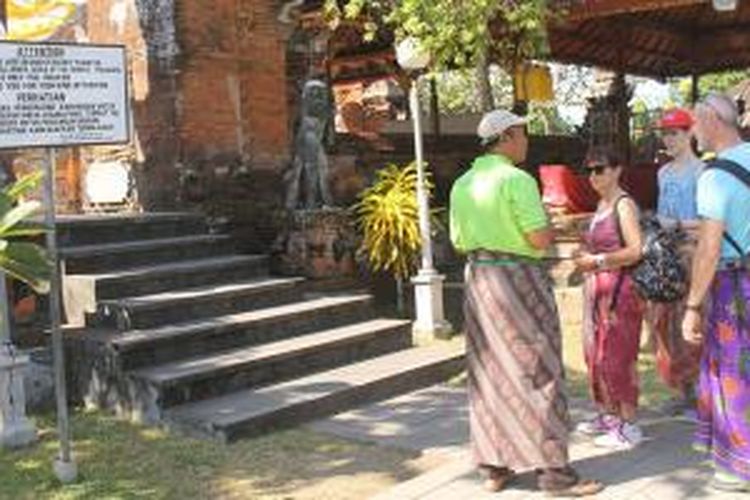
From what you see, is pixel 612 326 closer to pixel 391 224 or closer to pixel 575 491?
pixel 575 491

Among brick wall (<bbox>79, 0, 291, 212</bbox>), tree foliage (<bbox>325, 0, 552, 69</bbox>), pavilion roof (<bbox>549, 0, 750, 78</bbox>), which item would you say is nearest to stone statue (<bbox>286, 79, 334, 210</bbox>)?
brick wall (<bbox>79, 0, 291, 212</bbox>)

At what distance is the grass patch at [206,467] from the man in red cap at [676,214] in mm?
1568

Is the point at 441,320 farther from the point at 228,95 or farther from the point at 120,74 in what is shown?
the point at 120,74

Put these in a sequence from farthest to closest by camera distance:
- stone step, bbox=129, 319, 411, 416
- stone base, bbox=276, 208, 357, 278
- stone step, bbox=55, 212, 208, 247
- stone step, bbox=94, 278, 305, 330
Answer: stone base, bbox=276, 208, 357, 278
stone step, bbox=55, 212, 208, 247
stone step, bbox=94, 278, 305, 330
stone step, bbox=129, 319, 411, 416

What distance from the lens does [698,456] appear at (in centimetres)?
579

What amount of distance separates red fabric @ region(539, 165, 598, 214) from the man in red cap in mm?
5150

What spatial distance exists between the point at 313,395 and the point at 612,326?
89.1 inches

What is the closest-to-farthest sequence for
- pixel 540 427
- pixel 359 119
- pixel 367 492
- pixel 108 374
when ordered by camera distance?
1. pixel 540 427
2. pixel 367 492
3. pixel 108 374
4. pixel 359 119

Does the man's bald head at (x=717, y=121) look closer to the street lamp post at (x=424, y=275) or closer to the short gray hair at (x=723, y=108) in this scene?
the short gray hair at (x=723, y=108)

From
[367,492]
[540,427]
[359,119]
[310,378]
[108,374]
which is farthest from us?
[359,119]

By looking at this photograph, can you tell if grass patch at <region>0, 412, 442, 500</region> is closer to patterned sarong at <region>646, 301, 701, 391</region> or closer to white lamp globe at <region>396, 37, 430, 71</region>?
patterned sarong at <region>646, 301, 701, 391</region>

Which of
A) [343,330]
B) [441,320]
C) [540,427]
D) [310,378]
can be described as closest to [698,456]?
[540,427]

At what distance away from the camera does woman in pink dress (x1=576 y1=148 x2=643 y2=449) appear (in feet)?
19.3

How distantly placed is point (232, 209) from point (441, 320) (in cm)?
227
